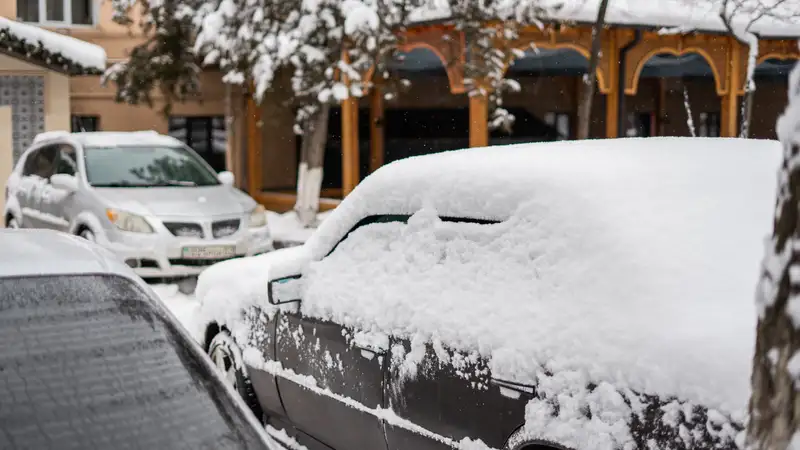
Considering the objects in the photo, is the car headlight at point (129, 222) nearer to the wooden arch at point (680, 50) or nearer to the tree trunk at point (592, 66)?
the tree trunk at point (592, 66)

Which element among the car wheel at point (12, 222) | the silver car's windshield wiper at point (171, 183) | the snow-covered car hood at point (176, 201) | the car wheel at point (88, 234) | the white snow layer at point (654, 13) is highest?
the white snow layer at point (654, 13)

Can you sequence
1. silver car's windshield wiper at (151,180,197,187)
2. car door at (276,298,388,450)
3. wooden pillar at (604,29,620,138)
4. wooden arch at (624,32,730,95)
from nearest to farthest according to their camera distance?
car door at (276,298,388,450) → silver car's windshield wiper at (151,180,197,187) → wooden pillar at (604,29,620,138) → wooden arch at (624,32,730,95)

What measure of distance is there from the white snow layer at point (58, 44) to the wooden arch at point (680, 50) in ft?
30.6

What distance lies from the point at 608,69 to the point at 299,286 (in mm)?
13900

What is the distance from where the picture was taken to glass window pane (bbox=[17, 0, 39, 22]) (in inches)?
833

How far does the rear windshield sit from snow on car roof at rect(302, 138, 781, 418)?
119cm

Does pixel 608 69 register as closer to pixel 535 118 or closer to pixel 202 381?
pixel 535 118

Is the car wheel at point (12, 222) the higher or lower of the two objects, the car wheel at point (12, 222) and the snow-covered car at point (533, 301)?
the lower

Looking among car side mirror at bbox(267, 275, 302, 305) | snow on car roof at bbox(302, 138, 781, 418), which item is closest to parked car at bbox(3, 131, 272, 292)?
car side mirror at bbox(267, 275, 302, 305)

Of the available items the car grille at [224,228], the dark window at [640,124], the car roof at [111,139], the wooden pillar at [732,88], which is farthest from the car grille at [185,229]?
the dark window at [640,124]

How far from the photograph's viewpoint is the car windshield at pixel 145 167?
36.8ft

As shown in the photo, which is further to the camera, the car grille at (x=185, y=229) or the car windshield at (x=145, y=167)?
the car windshield at (x=145, y=167)

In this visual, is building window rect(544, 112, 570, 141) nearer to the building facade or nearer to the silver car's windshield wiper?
the building facade

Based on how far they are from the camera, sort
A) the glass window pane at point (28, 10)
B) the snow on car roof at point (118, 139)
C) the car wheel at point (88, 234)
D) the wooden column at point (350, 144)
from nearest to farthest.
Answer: the car wheel at point (88, 234) → the snow on car roof at point (118, 139) → the wooden column at point (350, 144) → the glass window pane at point (28, 10)
